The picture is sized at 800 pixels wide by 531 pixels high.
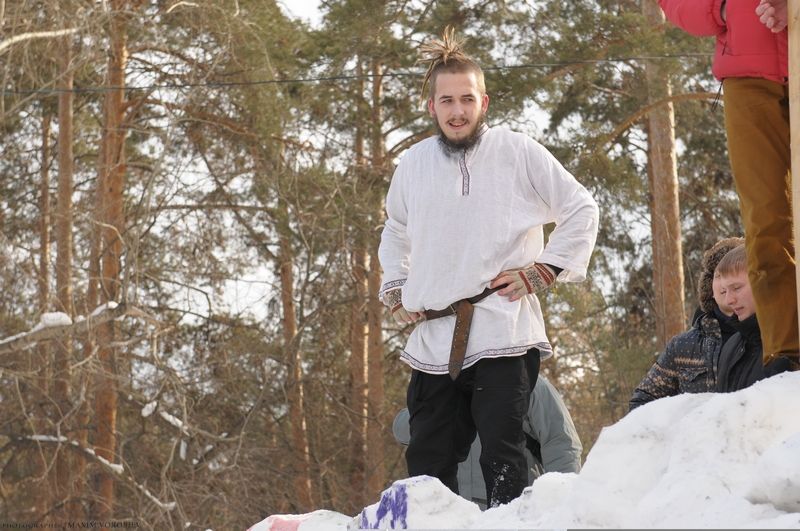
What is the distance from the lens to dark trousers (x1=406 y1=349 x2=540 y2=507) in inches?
132

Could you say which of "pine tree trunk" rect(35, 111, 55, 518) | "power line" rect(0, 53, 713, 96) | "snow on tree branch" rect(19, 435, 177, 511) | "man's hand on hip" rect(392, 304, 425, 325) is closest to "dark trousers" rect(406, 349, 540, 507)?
"man's hand on hip" rect(392, 304, 425, 325)

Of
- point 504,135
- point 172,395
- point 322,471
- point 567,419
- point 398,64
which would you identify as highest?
point 398,64

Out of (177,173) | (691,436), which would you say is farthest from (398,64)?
(691,436)

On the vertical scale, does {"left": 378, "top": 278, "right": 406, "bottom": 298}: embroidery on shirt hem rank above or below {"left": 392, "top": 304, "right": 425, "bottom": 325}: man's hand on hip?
above

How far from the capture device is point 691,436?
96.1 inches

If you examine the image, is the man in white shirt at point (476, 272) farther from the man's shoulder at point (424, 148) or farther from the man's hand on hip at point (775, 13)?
the man's hand on hip at point (775, 13)

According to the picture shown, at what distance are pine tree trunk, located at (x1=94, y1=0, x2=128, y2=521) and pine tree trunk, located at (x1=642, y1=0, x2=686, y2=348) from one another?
5942mm

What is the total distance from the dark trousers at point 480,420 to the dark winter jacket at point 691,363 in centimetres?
50

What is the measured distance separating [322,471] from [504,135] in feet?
35.2

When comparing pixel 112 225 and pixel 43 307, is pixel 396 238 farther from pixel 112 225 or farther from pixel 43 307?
pixel 43 307

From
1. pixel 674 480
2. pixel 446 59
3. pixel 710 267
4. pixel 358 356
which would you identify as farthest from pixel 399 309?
pixel 358 356

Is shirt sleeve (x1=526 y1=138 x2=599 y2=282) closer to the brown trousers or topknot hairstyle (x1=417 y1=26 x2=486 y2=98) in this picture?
topknot hairstyle (x1=417 y1=26 x2=486 y2=98)

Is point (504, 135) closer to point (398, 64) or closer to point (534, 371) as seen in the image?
point (534, 371)

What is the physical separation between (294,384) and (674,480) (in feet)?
40.5
